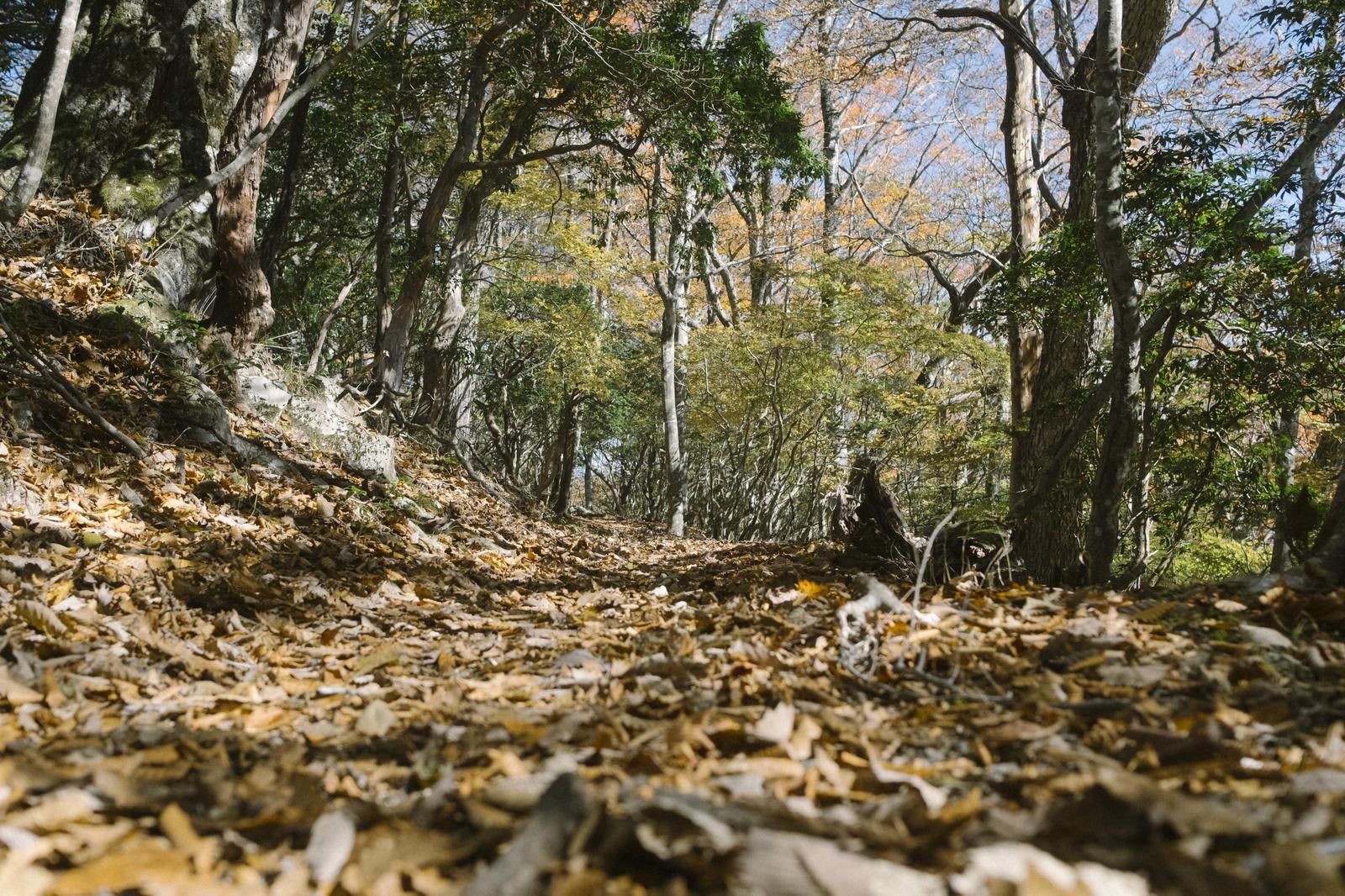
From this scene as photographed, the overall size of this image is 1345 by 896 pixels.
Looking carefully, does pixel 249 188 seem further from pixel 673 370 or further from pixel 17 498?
pixel 673 370

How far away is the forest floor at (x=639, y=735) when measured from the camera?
1.09 meters

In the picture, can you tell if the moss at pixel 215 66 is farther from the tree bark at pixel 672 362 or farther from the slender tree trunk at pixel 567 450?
the slender tree trunk at pixel 567 450

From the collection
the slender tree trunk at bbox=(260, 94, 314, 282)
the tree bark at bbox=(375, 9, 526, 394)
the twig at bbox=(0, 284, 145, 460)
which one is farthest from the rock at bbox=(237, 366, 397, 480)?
the slender tree trunk at bbox=(260, 94, 314, 282)

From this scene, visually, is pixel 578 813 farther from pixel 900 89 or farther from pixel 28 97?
pixel 900 89

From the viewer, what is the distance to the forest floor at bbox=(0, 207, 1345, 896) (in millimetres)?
1091

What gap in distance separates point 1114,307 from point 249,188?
6.96 metres

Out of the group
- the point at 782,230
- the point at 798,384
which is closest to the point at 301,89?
the point at 798,384

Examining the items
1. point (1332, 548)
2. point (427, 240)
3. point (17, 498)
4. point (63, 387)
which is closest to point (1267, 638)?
point (1332, 548)

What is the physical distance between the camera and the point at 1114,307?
427cm

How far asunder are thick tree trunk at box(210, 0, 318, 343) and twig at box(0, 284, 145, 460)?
249 centimetres

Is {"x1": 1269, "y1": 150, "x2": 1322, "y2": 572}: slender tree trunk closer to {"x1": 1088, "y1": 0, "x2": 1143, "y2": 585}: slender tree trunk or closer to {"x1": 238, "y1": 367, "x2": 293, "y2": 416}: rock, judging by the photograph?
{"x1": 1088, "y1": 0, "x2": 1143, "y2": 585}: slender tree trunk

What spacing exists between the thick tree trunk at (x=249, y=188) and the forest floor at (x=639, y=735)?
3.50 meters

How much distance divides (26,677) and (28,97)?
707cm

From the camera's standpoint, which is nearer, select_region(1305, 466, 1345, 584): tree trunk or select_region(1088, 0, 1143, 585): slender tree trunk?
select_region(1305, 466, 1345, 584): tree trunk
